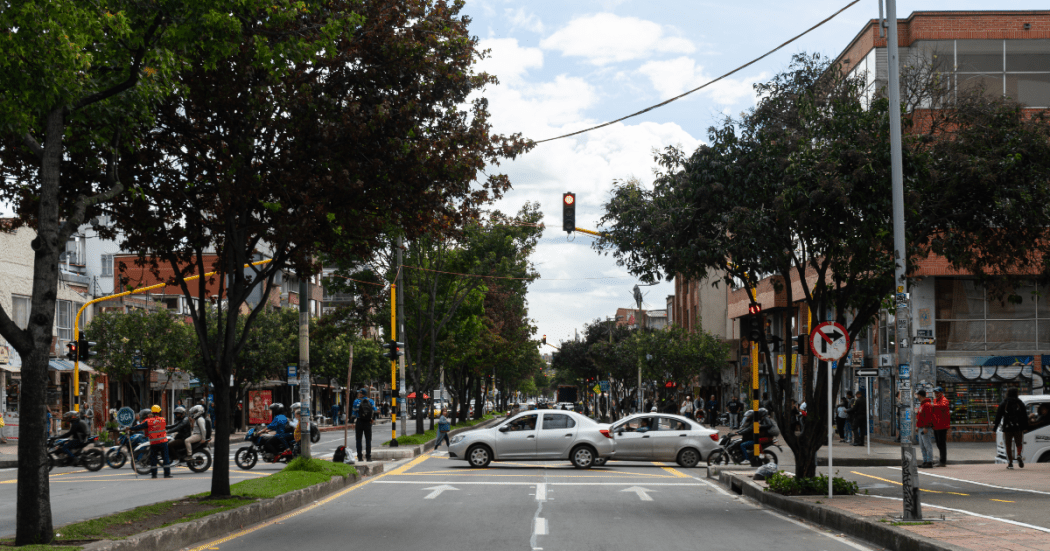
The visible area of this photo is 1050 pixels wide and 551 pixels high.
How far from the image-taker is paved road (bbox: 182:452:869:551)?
11414 mm

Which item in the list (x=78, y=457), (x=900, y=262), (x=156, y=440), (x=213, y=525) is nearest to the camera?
(x=213, y=525)

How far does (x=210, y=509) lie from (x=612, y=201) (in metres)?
9.10

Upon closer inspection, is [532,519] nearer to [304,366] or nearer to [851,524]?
[851,524]

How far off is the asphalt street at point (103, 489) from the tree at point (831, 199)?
9565 millimetres

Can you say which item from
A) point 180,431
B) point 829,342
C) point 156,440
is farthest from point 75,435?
point 829,342

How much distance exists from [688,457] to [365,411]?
8579 millimetres

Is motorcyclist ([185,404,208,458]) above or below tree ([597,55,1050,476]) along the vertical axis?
below

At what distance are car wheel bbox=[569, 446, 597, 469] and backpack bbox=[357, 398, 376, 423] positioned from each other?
207 inches

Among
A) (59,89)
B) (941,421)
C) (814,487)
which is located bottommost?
(814,487)

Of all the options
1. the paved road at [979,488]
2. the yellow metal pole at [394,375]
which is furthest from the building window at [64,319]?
the paved road at [979,488]

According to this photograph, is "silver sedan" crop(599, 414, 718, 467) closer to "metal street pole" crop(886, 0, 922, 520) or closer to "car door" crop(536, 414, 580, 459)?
"car door" crop(536, 414, 580, 459)

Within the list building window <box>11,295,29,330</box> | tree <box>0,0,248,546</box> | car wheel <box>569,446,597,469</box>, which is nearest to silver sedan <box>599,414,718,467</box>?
car wheel <box>569,446,597,469</box>

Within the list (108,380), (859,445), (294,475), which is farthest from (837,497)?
(108,380)

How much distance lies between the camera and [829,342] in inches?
592
